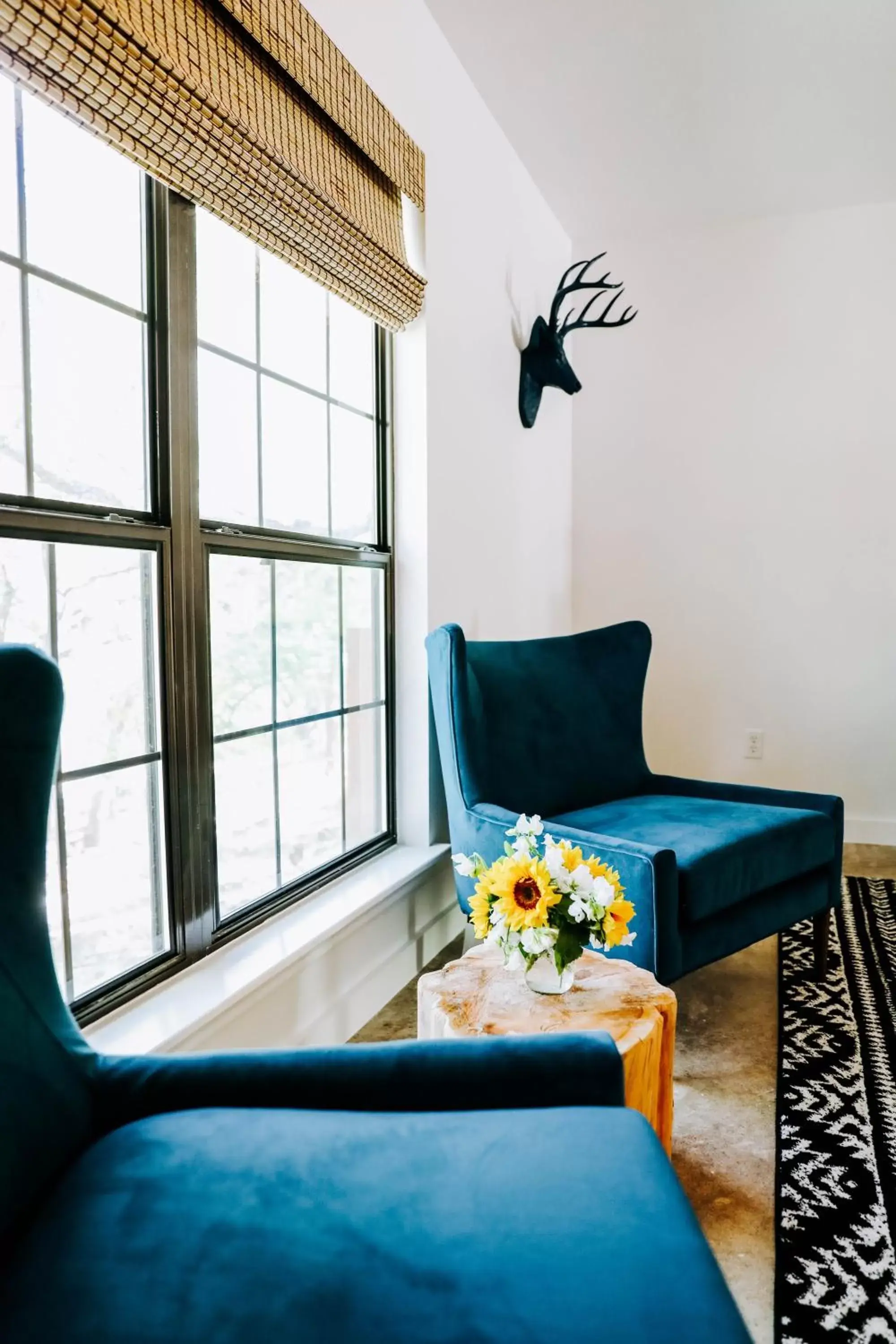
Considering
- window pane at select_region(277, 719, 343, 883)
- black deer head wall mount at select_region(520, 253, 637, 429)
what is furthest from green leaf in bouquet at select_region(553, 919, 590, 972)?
black deer head wall mount at select_region(520, 253, 637, 429)

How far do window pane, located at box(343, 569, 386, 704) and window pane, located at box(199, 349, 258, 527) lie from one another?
49 cm

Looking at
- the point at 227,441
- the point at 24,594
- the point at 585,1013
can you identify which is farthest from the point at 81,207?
the point at 585,1013

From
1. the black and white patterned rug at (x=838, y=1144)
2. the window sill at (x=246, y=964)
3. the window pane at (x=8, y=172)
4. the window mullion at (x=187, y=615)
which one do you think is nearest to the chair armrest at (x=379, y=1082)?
the window sill at (x=246, y=964)

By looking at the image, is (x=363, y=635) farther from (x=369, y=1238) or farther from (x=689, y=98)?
(x=689, y=98)

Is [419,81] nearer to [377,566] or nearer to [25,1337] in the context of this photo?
[377,566]

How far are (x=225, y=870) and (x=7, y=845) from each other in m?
0.99

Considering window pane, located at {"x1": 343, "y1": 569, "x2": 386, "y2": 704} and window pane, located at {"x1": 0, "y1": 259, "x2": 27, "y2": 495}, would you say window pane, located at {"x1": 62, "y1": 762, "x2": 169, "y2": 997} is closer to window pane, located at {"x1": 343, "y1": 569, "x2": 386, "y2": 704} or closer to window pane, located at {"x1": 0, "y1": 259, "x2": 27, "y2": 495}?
window pane, located at {"x1": 0, "y1": 259, "x2": 27, "y2": 495}

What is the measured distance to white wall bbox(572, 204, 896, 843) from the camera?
3.69 m

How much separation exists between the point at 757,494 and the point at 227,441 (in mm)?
2707

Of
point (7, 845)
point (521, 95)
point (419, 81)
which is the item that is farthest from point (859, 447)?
point (7, 845)

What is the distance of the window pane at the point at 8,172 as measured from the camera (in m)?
1.31

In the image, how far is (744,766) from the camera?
3.91m

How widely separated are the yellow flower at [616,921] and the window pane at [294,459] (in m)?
1.10

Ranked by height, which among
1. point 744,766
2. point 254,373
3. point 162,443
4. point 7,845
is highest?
point 254,373
